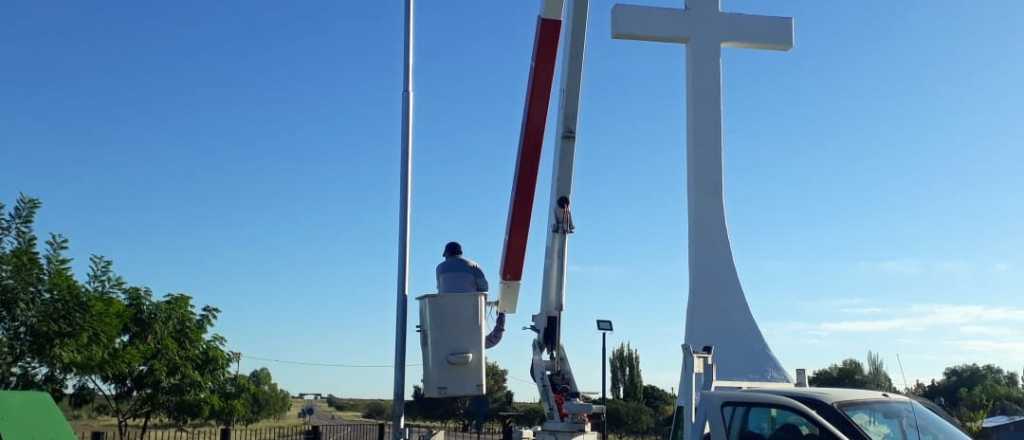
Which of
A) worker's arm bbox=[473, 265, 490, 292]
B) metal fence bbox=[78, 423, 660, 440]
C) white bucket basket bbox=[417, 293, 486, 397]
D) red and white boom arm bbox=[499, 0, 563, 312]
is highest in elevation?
red and white boom arm bbox=[499, 0, 563, 312]

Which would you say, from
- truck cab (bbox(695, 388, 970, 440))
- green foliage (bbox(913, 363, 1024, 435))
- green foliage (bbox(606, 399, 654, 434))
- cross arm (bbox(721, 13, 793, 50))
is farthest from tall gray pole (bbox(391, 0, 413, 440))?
green foliage (bbox(913, 363, 1024, 435))

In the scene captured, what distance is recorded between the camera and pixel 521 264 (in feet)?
45.8

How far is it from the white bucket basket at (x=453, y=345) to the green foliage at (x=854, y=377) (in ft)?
29.4

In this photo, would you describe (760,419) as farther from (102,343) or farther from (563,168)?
(102,343)

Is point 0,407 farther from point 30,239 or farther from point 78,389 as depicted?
point 78,389

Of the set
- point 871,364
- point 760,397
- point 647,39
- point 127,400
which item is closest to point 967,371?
point 871,364

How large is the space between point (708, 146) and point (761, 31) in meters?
2.35

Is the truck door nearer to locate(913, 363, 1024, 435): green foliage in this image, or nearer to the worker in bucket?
the worker in bucket

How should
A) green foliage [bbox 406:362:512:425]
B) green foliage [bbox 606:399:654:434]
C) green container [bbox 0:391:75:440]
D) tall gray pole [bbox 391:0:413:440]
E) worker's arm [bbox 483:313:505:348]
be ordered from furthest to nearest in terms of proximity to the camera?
green foliage [bbox 406:362:512:425] < green foliage [bbox 606:399:654:434] < worker's arm [bbox 483:313:505:348] < tall gray pole [bbox 391:0:413:440] < green container [bbox 0:391:75:440]

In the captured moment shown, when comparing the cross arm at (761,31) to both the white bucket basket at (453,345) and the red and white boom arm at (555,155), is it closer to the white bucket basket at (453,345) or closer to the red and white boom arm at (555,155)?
the red and white boom arm at (555,155)

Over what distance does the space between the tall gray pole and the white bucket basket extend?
0.30m

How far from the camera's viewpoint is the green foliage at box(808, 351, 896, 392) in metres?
18.2

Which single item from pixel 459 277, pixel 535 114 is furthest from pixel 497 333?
pixel 535 114

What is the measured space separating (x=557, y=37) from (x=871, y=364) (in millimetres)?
12168
